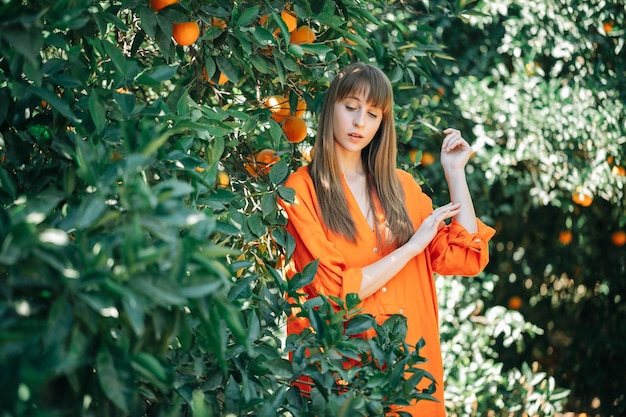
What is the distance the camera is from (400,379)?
1314 mm

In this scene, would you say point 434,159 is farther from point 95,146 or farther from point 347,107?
point 95,146

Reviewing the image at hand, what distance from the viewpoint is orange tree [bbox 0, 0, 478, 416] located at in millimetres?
863

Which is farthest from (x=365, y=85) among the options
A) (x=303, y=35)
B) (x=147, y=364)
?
(x=147, y=364)

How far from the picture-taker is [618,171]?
292 cm

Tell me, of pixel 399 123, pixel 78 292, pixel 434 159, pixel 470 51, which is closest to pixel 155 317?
pixel 78 292

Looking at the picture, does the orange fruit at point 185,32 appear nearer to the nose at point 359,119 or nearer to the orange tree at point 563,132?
the nose at point 359,119

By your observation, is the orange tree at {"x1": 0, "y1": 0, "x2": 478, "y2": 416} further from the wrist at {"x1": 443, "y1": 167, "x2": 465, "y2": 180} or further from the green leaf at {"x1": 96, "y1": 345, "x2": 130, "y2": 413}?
the wrist at {"x1": 443, "y1": 167, "x2": 465, "y2": 180}

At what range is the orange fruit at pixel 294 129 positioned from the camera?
1.96 metres

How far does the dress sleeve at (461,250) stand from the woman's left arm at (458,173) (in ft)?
0.09

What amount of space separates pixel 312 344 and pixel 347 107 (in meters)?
0.72

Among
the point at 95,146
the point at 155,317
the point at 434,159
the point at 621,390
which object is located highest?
the point at 95,146

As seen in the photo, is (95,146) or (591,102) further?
(591,102)

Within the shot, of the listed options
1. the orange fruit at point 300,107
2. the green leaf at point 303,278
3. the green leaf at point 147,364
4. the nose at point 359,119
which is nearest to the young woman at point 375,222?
the nose at point 359,119

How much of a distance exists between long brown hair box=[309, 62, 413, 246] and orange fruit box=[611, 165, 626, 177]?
1.32 metres
